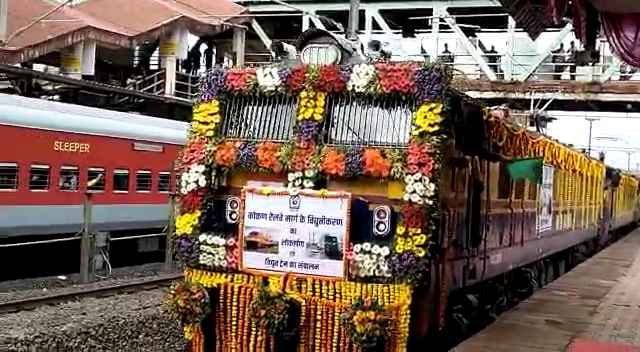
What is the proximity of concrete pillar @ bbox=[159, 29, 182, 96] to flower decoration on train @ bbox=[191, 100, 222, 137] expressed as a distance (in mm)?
26579

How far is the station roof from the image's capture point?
26.6m

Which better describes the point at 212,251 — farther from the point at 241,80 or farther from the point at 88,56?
the point at 88,56

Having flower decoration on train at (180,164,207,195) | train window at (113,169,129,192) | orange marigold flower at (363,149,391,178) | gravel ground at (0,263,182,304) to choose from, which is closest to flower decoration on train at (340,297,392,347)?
orange marigold flower at (363,149,391,178)

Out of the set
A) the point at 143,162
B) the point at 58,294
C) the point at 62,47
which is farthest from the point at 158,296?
the point at 62,47

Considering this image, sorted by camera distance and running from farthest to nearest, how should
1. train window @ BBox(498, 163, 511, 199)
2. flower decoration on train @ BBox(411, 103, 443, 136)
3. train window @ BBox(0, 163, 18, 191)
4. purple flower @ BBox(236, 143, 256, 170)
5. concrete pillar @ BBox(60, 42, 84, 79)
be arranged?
1. concrete pillar @ BBox(60, 42, 84, 79)
2. train window @ BBox(0, 163, 18, 191)
3. train window @ BBox(498, 163, 511, 199)
4. purple flower @ BBox(236, 143, 256, 170)
5. flower decoration on train @ BBox(411, 103, 443, 136)

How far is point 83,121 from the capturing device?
53.3ft

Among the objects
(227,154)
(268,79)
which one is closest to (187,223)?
(227,154)

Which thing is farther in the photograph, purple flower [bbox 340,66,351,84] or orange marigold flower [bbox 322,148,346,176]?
purple flower [bbox 340,66,351,84]

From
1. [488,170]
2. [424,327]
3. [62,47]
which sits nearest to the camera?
[424,327]

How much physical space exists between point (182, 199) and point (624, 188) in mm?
28953

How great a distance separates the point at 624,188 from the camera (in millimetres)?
33812

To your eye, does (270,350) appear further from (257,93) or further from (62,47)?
(62,47)

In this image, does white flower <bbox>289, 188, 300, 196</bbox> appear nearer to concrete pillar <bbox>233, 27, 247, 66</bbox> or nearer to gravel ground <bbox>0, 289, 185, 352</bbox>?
gravel ground <bbox>0, 289, 185, 352</bbox>

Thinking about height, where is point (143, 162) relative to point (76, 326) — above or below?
above
